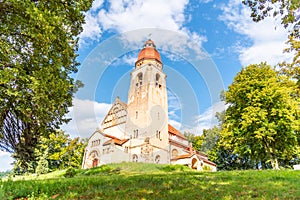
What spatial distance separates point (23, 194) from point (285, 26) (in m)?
7.01

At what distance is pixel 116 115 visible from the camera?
39.8 metres

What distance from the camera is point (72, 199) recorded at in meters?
4.82

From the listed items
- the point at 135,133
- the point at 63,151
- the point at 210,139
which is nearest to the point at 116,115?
the point at 135,133

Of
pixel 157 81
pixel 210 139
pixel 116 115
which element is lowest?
pixel 210 139

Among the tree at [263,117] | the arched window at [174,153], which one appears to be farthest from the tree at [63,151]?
the tree at [263,117]

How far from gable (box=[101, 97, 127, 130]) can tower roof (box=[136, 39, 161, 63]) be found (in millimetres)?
8395

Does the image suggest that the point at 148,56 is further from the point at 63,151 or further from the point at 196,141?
the point at 196,141

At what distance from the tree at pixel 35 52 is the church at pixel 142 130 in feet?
A: 79.7

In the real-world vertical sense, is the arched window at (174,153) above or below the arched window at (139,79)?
below

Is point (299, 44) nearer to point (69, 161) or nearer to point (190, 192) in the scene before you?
point (190, 192)

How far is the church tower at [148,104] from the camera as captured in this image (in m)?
33.7

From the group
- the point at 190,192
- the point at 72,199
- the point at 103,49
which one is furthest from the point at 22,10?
the point at 103,49

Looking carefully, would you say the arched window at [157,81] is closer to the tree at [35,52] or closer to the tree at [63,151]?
the tree at [63,151]

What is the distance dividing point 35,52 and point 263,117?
17216mm
